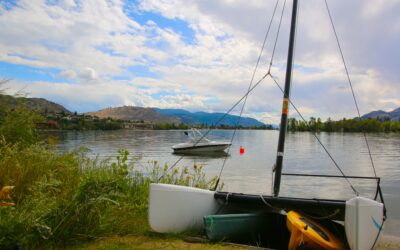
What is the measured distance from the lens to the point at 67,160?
8758 millimetres

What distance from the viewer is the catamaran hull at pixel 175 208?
589cm

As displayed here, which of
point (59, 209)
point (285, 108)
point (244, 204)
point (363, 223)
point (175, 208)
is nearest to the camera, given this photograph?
point (59, 209)

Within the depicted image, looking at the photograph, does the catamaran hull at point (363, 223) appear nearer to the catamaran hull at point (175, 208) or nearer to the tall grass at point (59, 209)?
the catamaran hull at point (175, 208)

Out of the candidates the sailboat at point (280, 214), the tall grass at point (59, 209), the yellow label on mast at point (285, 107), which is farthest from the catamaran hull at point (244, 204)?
the yellow label on mast at point (285, 107)

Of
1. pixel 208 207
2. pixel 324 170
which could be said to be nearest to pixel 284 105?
pixel 208 207

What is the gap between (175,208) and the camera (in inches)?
240

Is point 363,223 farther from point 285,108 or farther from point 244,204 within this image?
Answer: point 285,108

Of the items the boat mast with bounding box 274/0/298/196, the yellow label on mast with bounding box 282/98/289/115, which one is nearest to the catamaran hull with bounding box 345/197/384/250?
the boat mast with bounding box 274/0/298/196

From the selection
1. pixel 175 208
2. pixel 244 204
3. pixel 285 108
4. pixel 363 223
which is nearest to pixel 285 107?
pixel 285 108

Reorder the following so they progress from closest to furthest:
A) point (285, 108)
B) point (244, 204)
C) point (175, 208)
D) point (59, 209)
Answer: point (59, 209), point (175, 208), point (244, 204), point (285, 108)

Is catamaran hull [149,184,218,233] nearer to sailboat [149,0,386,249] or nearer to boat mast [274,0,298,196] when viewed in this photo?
sailboat [149,0,386,249]

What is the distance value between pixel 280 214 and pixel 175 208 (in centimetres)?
230

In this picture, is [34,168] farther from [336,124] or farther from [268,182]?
[336,124]

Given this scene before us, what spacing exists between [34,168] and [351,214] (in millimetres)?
5977
